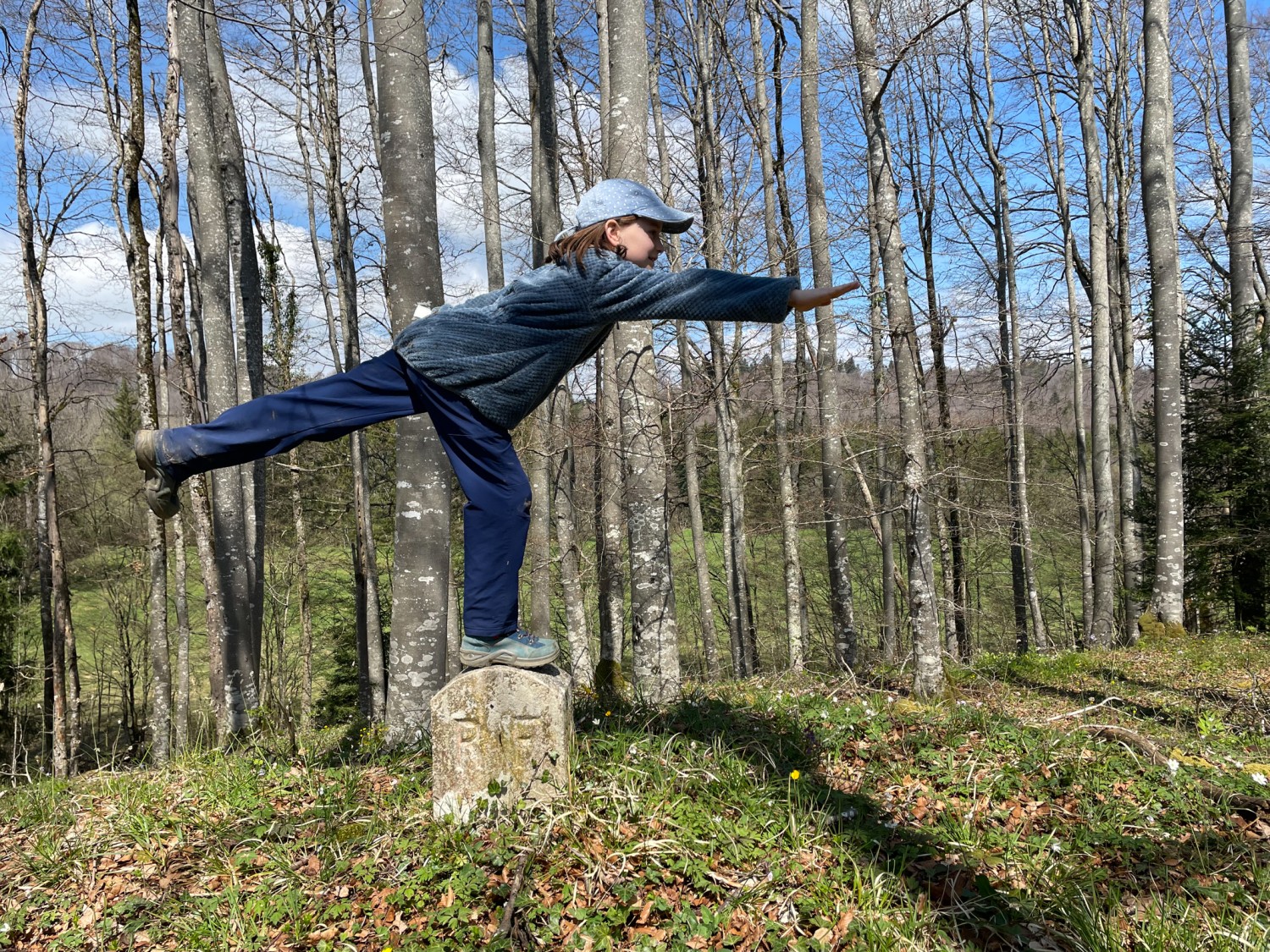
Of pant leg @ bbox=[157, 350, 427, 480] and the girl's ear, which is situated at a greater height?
the girl's ear

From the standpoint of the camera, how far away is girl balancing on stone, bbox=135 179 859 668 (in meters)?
2.94

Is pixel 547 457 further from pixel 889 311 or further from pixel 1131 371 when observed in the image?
pixel 1131 371

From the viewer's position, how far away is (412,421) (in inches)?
195

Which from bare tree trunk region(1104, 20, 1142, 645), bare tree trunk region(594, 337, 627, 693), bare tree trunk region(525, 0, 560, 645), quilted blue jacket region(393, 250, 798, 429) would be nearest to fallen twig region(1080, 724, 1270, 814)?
quilted blue jacket region(393, 250, 798, 429)

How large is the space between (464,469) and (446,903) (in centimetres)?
160

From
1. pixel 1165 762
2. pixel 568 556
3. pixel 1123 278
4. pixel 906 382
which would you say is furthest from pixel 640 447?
pixel 1123 278

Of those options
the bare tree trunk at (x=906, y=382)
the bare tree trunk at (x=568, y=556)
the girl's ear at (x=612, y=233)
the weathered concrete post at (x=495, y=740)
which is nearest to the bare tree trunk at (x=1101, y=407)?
the bare tree trunk at (x=906, y=382)

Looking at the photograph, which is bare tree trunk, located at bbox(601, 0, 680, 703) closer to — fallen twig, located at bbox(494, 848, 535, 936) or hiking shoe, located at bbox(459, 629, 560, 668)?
hiking shoe, located at bbox(459, 629, 560, 668)

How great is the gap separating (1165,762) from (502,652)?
316 centimetres

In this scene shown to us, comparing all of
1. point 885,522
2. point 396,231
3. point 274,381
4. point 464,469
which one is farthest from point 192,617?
point 464,469

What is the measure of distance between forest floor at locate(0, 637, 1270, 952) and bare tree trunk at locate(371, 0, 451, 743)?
0.77 metres

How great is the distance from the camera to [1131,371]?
17.0 metres

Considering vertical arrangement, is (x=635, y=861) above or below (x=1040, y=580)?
above

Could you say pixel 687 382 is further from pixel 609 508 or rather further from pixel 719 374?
pixel 609 508
